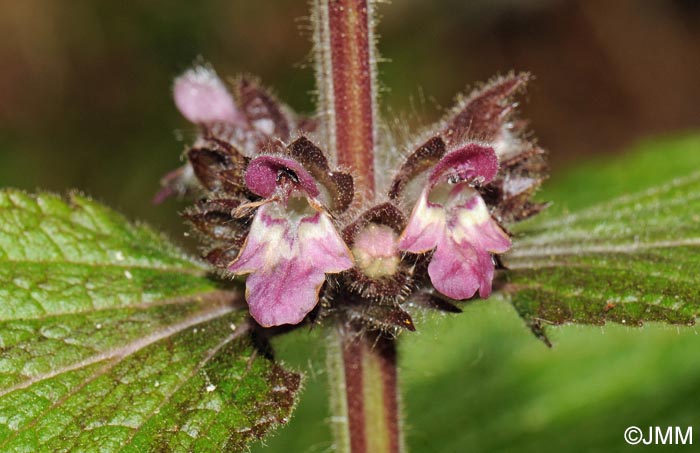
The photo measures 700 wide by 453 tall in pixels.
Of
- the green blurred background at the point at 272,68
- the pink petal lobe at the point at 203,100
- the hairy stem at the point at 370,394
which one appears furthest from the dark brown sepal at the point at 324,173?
the green blurred background at the point at 272,68

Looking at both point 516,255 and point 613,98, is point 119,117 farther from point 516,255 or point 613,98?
point 516,255

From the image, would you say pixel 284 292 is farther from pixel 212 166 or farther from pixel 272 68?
pixel 272 68

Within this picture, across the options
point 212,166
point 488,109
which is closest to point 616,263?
point 488,109

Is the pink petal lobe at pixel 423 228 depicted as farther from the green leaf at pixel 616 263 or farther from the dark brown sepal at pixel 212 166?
the dark brown sepal at pixel 212 166

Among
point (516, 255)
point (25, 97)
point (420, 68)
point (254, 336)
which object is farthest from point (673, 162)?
point (25, 97)

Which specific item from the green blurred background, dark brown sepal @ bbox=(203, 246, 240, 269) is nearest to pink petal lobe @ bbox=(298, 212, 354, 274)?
dark brown sepal @ bbox=(203, 246, 240, 269)

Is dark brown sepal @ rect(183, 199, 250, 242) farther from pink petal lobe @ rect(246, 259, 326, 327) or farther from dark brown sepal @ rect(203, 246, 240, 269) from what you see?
pink petal lobe @ rect(246, 259, 326, 327)
